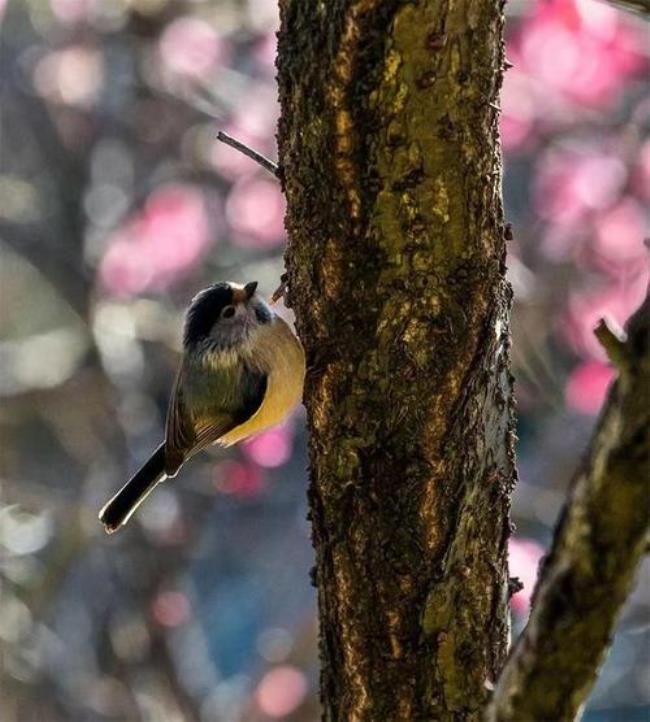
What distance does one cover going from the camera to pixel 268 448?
5.12m

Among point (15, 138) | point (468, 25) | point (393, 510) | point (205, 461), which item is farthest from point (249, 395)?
point (15, 138)

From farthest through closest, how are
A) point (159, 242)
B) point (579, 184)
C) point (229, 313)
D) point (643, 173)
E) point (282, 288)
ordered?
point (159, 242) → point (579, 184) → point (643, 173) → point (229, 313) → point (282, 288)

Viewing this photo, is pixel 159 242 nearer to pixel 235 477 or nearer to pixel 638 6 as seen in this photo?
pixel 235 477

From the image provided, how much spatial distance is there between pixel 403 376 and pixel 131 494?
1.38m

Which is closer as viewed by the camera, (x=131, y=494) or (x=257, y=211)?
(x=131, y=494)

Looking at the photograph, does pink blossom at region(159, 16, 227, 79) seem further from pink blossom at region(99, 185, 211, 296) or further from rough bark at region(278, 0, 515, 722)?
rough bark at region(278, 0, 515, 722)

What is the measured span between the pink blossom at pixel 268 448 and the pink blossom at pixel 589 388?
1.17 metres

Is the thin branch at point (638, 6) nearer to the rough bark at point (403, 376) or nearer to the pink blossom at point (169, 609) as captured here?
the rough bark at point (403, 376)

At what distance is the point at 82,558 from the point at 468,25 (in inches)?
144

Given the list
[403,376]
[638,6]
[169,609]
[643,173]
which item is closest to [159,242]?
[169,609]

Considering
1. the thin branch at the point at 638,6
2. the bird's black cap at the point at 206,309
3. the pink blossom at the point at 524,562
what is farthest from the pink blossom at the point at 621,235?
the thin branch at the point at 638,6

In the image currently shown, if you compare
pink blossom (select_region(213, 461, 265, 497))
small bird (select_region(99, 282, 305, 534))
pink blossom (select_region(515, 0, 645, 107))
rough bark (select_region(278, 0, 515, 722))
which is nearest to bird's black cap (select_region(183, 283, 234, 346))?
small bird (select_region(99, 282, 305, 534))

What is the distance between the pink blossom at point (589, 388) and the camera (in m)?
4.77

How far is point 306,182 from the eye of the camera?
82.4 inches
